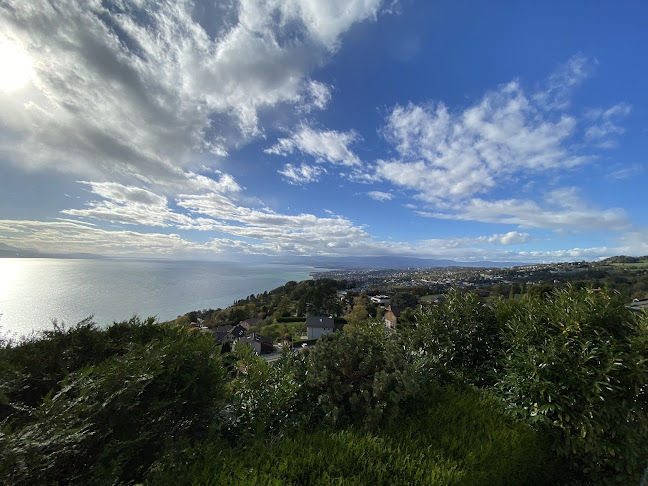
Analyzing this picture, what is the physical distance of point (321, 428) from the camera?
9.70 ft

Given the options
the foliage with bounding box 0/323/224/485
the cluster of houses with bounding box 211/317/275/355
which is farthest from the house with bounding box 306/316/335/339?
the foliage with bounding box 0/323/224/485

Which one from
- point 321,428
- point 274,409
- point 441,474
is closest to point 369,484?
point 441,474

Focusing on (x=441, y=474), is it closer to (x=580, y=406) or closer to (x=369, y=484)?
(x=369, y=484)

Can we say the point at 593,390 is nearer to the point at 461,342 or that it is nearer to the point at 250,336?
the point at 461,342

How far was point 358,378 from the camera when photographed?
3.55 meters

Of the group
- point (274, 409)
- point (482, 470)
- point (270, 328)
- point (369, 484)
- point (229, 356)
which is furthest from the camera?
point (270, 328)

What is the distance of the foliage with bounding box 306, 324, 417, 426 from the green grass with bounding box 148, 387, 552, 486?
0.68 feet

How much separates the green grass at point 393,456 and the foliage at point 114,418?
49 cm

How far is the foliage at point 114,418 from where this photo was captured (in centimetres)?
184

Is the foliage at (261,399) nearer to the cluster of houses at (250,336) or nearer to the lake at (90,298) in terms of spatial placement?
the lake at (90,298)

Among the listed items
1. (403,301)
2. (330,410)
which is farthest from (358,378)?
(403,301)

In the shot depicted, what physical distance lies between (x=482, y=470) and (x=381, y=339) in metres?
1.92

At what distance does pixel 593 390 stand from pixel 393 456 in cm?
266

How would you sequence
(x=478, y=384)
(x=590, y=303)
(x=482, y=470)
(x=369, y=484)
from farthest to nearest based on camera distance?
(x=478, y=384)
(x=590, y=303)
(x=482, y=470)
(x=369, y=484)
